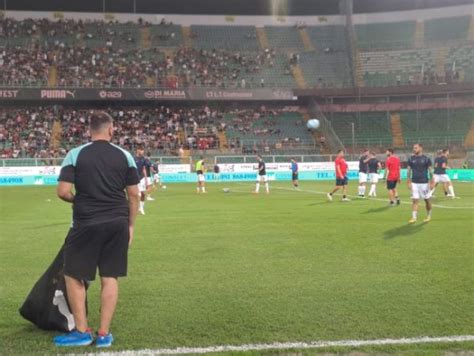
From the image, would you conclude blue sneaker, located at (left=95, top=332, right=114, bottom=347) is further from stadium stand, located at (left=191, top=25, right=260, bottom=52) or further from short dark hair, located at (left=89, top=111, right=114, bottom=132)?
stadium stand, located at (left=191, top=25, right=260, bottom=52)

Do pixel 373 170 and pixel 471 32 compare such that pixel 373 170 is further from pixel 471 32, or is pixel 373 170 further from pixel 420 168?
pixel 471 32

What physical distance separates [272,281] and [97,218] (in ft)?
10.5

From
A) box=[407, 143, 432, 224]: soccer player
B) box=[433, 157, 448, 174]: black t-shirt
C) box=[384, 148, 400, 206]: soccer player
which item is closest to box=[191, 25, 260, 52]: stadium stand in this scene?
box=[433, 157, 448, 174]: black t-shirt

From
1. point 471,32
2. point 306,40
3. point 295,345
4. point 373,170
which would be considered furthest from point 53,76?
point 295,345

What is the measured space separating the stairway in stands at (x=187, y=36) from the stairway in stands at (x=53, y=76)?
41.5 feet

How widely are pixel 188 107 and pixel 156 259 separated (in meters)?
39.8

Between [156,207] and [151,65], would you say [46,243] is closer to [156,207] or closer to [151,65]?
[156,207]

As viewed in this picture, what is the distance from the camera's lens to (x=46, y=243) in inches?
414

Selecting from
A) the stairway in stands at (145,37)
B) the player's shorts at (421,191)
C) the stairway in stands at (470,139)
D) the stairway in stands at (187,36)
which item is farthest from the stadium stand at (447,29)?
the player's shorts at (421,191)

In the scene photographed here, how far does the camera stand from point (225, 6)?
5312 centimetres

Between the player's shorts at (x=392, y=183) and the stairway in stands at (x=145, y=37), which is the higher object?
the stairway in stands at (x=145, y=37)

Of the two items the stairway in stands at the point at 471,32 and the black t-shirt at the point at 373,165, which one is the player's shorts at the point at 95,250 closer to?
the black t-shirt at the point at 373,165

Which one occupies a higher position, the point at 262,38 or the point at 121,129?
the point at 262,38

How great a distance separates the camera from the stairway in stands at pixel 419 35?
5095 cm
